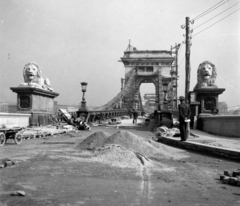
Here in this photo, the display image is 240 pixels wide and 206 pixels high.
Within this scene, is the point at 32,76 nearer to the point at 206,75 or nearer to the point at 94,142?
the point at 94,142

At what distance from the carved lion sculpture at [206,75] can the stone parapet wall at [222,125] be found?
2.65m

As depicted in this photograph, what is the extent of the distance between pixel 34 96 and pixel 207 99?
11603 millimetres

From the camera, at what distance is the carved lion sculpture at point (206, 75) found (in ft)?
60.4

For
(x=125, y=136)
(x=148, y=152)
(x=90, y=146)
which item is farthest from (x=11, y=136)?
(x=148, y=152)

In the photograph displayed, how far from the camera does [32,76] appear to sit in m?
17.8

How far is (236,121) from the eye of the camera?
13.5m

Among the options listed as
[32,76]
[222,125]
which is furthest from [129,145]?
[32,76]

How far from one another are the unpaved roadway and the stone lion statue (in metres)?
12.2

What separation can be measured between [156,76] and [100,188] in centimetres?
6141

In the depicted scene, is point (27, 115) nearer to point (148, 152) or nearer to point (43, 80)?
point (43, 80)

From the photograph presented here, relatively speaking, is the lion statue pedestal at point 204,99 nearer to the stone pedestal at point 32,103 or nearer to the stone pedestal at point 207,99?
the stone pedestal at point 207,99

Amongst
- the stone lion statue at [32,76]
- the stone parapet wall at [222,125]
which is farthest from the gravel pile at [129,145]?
the stone lion statue at [32,76]

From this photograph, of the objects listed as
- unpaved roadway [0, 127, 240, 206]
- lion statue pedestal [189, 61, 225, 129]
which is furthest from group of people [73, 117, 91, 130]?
unpaved roadway [0, 127, 240, 206]

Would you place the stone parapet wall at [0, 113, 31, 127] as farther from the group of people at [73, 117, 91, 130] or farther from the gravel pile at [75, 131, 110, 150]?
the gravel pile at [75, 131, 110, 150]
